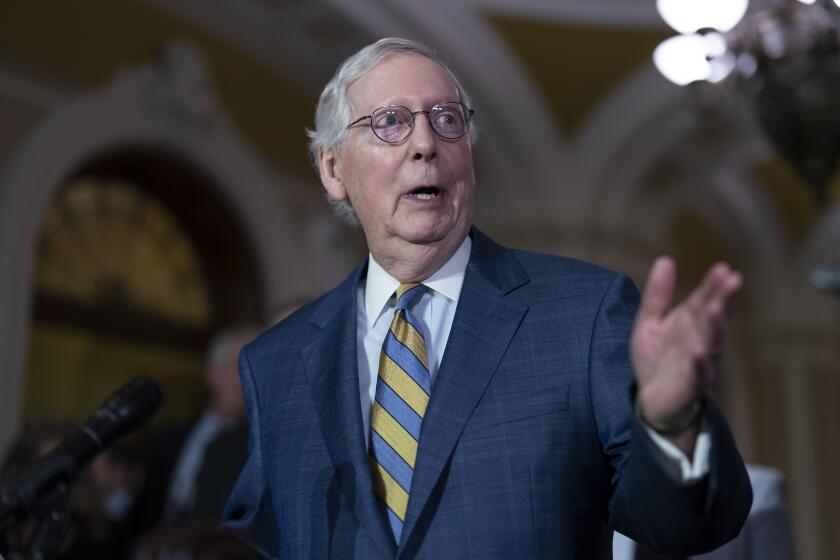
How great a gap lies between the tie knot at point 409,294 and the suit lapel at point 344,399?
0.08 metres

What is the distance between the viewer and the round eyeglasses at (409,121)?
161cm

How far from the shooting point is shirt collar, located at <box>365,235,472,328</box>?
1609 mm

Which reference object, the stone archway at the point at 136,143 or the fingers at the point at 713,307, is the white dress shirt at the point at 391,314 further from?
the stone archway at the point at 136,143

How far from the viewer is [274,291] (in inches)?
297

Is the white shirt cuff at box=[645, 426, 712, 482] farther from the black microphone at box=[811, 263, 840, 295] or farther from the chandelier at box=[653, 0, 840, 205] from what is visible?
the chandelier at box=[653, 0, 840, 205]

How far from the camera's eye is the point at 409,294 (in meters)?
1.59

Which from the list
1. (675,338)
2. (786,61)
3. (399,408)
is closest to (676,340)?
(675,338)

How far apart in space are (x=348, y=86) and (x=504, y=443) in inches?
24.3

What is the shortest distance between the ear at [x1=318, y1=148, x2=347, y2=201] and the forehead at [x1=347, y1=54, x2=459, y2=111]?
0.47 feet

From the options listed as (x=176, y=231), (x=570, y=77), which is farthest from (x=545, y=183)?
(x=176, y=231)

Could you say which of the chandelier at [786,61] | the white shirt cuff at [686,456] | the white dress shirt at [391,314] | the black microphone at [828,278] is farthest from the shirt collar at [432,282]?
the chandelier at [786,61]

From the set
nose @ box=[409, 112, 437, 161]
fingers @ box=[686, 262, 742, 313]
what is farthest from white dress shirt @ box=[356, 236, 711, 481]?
fingers @ box=[686, 262, 742, 313]

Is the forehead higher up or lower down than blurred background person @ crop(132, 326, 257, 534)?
higher up

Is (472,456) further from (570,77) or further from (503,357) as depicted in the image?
(570,77)
